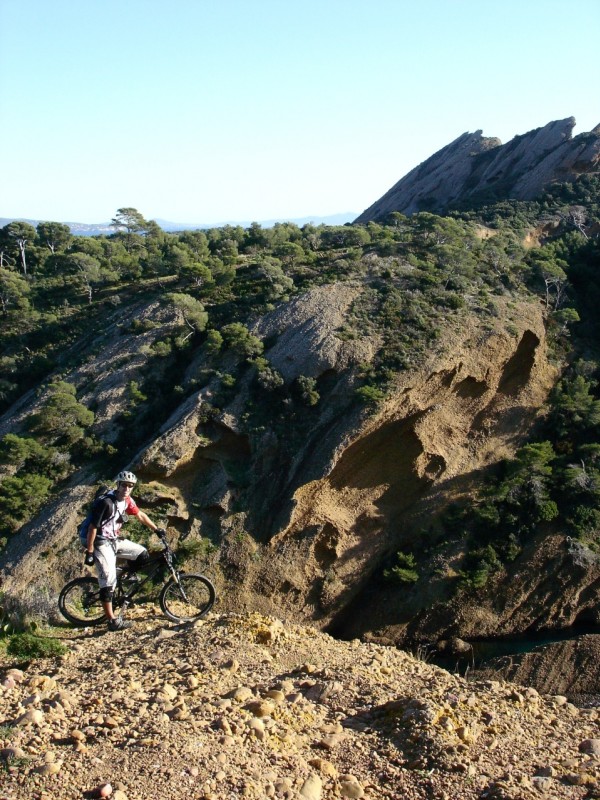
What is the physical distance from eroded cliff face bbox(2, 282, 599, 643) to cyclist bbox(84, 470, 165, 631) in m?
12.8

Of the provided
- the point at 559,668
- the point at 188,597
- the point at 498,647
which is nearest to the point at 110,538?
the point at 188,597

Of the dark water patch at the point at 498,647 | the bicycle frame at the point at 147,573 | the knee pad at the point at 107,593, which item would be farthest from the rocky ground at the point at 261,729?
the dark water patch at the point at 498,647

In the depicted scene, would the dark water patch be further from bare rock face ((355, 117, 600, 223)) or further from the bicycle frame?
bare rock face ((355, 117, 600, 223))

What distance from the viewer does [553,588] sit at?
24.8 m

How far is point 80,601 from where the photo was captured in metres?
10.9

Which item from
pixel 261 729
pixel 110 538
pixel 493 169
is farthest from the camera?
pixel 493 169

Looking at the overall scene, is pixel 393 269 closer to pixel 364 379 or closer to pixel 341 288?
pixel 341 288

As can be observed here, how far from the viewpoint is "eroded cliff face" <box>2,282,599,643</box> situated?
2427 cm

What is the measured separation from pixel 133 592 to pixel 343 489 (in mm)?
16274

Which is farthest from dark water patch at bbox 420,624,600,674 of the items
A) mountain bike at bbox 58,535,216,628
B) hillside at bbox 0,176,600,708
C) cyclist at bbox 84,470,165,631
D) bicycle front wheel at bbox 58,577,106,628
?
cyclist at bbox 84,470,165,631

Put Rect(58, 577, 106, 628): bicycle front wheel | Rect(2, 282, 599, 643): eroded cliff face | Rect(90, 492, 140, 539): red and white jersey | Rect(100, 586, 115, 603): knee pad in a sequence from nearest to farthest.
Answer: Rect(90, 492, 140, 539): red and white jersey, Rect(100, 586, 115, 603): knee pad, Rect(58, 577, 106, 628): bicycle front wheel, Rect(2, 282, 599, 643): eroded cliff face

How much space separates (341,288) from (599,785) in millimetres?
27224

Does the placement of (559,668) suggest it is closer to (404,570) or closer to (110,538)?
(404,570)

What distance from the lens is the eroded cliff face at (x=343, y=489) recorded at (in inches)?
955
